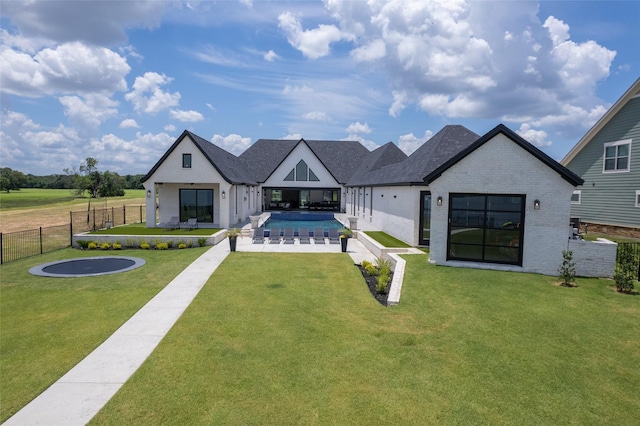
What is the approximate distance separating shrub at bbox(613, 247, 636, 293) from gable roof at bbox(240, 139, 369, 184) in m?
29.7

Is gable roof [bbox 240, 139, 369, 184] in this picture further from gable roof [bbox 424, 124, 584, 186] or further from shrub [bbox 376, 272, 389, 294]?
shrub [bbox 376, 272, 389, 294]

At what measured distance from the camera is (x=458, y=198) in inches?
546

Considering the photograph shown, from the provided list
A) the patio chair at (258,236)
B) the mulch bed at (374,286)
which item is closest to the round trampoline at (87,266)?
the patio chair at (258,236)

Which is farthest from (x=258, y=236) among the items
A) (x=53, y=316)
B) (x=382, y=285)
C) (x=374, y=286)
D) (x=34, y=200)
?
(x=34, y=200)

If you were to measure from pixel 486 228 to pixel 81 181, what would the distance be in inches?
1349

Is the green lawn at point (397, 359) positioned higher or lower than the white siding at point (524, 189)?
lower

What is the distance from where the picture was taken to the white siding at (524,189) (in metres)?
13.0

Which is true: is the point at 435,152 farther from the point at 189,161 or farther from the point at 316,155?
the point at 316,155

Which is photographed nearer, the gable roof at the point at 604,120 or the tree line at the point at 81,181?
the gable roof at the point at 604,120

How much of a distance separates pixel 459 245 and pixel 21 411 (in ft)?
44.5

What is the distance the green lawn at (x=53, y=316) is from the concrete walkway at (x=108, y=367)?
0.80 feet

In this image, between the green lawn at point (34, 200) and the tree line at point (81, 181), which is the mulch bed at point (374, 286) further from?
the green lawn at point (34, 200)

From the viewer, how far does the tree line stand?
104 feet

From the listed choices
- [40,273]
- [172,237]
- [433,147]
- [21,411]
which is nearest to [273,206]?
[172,237]
